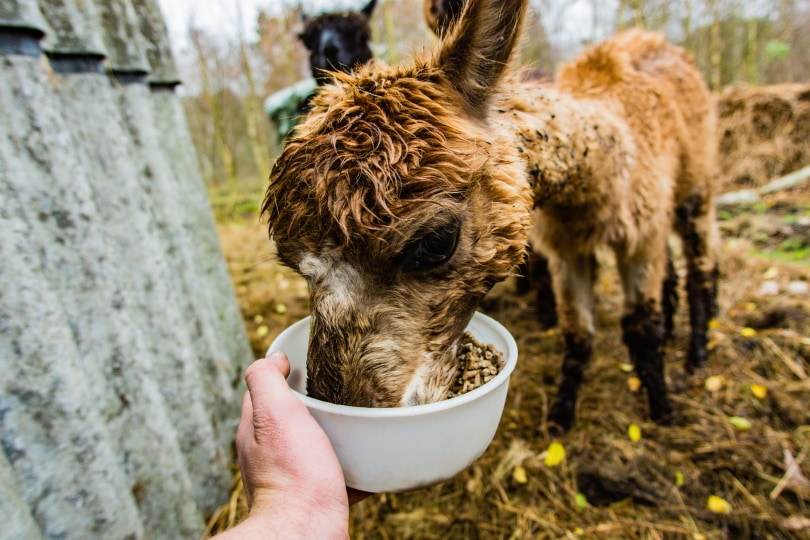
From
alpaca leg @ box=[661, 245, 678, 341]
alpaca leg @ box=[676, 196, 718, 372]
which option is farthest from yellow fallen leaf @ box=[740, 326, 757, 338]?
alpaca leg @ box=[661, 245, 678, 341]

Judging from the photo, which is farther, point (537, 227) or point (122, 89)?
point (537, 227)

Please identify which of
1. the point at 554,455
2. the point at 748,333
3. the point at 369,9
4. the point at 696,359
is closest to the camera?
the point at 554,455

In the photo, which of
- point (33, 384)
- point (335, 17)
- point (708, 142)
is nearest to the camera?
point (33, 384)

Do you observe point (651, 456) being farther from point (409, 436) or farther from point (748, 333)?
point (409, 436)

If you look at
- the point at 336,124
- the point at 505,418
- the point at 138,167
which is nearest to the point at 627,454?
the point at 505,418

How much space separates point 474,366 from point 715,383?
273 centimetres

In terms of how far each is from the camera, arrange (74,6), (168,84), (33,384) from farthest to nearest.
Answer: (168,84), (74,6), (33,384)

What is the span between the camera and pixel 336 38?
5.20 meters

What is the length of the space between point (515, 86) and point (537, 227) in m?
1.27

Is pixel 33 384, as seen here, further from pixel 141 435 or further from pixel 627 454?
pixel 627 454

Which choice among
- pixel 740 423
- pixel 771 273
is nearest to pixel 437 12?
pixel 740 423

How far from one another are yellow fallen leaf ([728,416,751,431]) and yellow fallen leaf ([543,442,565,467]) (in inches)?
45.8

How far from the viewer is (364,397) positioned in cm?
126

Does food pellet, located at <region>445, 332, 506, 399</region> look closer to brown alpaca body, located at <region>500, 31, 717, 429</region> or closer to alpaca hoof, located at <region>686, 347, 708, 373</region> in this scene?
brown alpaca body, located at <region>500, 31, 717, 429</region>
